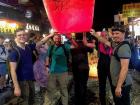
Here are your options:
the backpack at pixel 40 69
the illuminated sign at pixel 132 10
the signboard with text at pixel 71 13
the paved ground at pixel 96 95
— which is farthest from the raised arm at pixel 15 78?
the illuminated sign at pixel 132 10

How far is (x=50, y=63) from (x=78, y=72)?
29.3 inches

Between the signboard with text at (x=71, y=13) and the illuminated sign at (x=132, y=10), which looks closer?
the signboard with text at (x=71, y=13)

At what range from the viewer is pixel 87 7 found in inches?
194

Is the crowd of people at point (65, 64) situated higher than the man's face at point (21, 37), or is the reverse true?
the man's face at point (21, 37)

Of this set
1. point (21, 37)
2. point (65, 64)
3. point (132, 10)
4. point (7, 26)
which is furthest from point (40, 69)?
point (132, 10)

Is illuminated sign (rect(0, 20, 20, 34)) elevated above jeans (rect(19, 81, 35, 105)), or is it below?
above

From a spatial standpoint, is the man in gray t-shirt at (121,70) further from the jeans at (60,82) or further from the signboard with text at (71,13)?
the jeans at (60,82)

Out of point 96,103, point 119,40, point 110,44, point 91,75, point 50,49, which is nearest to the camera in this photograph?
point 119,40

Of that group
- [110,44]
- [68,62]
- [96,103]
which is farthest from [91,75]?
[110,44]

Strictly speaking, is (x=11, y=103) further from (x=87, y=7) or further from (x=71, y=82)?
(x=87, y=7)

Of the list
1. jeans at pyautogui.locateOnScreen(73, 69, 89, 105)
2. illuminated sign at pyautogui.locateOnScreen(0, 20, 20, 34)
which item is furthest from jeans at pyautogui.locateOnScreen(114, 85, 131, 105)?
illuminated sign at pyautogui.locateOnScreen(0, 20, 20, 34)

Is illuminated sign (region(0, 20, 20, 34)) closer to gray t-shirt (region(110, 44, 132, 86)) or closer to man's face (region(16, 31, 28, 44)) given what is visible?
man's face (region(16, 31, 28, 44))

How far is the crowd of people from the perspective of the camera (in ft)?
20.0

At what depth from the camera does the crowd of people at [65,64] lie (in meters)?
6.11
